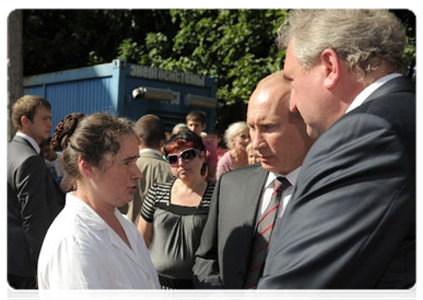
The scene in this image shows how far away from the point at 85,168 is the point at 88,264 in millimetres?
537

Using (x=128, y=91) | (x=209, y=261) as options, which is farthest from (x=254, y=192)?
(x=128, y=91)

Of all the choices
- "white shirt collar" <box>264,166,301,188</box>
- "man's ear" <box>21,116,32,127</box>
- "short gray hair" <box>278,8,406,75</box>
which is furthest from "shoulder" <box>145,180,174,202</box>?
"short gray hair" <box>278,8,406,75</box>

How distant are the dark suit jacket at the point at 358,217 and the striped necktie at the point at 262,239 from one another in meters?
0.95

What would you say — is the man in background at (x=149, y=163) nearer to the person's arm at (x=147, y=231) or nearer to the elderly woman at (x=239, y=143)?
the person's arm at (x=147, y=231)

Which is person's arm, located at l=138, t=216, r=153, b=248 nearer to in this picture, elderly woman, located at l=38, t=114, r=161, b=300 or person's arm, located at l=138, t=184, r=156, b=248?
person's arm, located at l=138, t=184, r=156, b=248

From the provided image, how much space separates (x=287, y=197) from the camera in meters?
2.31

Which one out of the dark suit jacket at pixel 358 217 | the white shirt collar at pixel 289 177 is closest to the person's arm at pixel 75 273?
the dark suit jacket at pixel 358 217

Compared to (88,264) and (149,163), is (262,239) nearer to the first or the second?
(88,264)

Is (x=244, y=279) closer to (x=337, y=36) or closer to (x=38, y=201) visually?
(x=337, y=36)

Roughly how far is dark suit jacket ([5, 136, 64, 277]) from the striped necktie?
2246mm

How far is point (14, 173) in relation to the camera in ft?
13.0

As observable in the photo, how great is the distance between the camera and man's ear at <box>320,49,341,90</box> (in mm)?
1478

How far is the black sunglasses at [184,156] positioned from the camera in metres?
3.71

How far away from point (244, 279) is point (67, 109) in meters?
7.98
